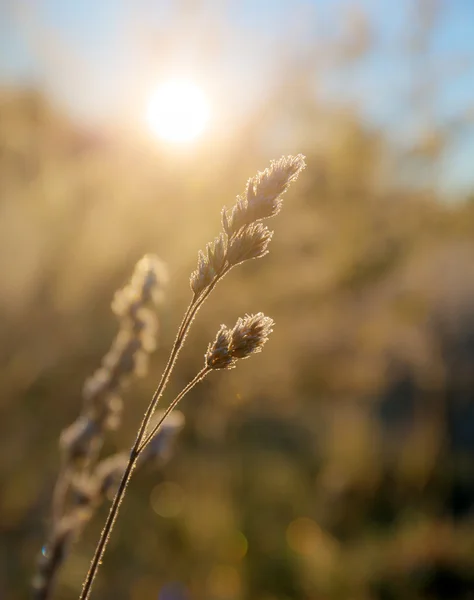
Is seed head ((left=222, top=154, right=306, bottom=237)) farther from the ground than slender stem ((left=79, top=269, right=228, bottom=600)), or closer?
farther from the ground

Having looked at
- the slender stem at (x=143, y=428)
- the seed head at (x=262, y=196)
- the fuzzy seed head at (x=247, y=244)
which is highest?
the seed head at (x=262, y=196)

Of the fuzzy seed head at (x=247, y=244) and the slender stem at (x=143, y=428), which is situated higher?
the fuzzy seed head at (x=247, y=244)

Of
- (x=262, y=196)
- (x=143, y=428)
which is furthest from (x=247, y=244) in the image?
(x=143, y=428)

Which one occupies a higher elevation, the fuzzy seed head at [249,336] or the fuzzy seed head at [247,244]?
the fuzzy seed head at [247,244]

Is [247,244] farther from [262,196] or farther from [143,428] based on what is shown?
[143,428]

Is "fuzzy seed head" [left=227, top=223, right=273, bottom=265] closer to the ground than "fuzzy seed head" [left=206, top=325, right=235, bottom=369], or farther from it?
farther from it

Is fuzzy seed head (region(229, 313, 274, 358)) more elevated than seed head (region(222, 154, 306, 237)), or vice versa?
seed head (region(222, 154, 306, 237))

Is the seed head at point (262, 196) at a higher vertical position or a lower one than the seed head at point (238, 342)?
higher

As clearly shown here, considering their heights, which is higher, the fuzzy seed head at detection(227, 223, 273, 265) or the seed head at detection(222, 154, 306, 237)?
the seed head at detection(222, 154, 306, 237)

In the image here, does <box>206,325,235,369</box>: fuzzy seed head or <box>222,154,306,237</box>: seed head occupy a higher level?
<box>222,154,306,237</box>: seed head

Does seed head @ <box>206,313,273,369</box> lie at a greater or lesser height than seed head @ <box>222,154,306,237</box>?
lesser

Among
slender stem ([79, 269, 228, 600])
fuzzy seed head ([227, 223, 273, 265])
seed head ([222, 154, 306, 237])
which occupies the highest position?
seed head ([222, 154, 306, 237])

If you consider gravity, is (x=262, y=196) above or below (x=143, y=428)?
above

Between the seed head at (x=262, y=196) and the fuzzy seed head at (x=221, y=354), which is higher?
the seed head at (x=262, y=196)
